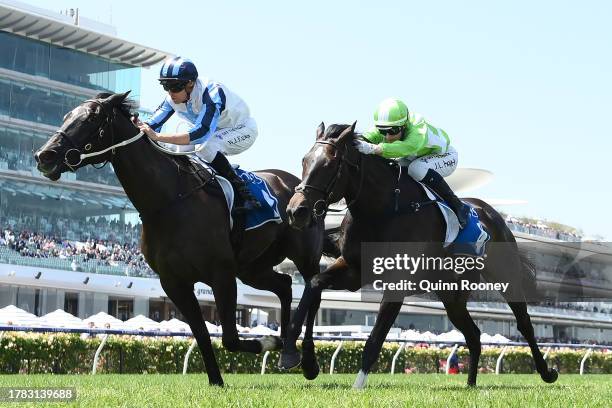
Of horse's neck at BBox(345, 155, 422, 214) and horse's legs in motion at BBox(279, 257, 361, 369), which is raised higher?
horse's neck at BBox(345, 155, 422, 214)

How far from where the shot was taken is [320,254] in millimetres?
7582

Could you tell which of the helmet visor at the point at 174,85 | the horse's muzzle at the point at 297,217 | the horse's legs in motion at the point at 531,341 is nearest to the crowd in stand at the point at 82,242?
the horse's legs in motion at the point at 531,341

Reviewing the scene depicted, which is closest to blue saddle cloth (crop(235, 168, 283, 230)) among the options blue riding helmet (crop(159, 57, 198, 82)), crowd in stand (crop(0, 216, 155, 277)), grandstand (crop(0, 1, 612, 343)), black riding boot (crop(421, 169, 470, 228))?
blue riding helmet (crop(159, 57, 198, 82))

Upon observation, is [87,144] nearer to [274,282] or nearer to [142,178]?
[142,178]

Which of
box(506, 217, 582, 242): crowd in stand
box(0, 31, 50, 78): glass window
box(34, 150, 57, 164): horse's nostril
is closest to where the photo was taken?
box(34, 150, 57, 164): horse's nostril

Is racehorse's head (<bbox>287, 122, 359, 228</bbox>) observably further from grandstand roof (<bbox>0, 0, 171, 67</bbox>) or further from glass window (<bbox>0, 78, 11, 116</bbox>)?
glass window (<bbox>0, 78, 11, 116</bbox>)

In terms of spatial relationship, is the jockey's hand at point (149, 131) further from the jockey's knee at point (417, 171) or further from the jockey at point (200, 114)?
the jockey's knee at point (417, 171)

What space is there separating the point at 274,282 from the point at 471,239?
5.18ft

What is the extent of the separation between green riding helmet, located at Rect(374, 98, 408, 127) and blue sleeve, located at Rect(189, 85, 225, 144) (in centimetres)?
114

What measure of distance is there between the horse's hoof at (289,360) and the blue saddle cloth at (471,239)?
154 cm

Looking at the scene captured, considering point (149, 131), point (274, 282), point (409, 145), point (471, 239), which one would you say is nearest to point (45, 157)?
point (149, 131)

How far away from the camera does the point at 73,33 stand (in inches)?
1961

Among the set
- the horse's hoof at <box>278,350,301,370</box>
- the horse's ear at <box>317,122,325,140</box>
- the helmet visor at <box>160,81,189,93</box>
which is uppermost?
the helmet visor at <box>160,81,189,93</box>

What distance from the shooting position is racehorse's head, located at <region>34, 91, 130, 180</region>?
19.2ft
